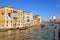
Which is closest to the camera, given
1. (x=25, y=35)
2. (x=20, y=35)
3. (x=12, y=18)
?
(x=20, y=35)

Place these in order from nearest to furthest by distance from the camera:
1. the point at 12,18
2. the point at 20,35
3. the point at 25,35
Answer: the point at 20,35, the point at 25,35, the point at 12,18

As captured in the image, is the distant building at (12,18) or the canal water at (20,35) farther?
the distant building at (12,18)

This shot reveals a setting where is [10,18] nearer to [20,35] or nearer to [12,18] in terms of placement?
[12,18]

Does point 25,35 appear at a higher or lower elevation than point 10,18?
lower

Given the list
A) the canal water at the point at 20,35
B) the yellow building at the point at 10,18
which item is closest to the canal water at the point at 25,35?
the canal water at the point at 20,35

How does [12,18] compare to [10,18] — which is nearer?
[10,18]

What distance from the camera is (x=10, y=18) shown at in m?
4.78

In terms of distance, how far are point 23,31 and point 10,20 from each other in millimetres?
858

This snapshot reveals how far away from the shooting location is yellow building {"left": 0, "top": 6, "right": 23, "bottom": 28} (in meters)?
4.27

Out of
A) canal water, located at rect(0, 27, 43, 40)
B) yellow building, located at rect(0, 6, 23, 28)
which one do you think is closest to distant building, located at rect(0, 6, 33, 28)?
yellow building, located at rect(0, 6, 23, 28)

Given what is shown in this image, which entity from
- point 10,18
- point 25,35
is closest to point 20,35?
point 25,35

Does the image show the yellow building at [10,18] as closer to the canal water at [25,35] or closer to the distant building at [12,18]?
the distant building at [12,18]

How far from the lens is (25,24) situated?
16.3 feet

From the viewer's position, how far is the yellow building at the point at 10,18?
4.27 metres
